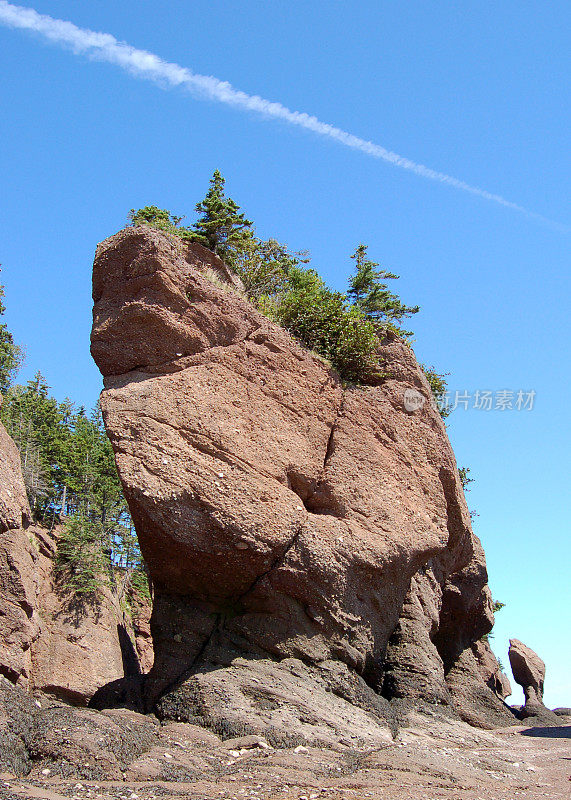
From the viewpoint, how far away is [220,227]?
504 inches

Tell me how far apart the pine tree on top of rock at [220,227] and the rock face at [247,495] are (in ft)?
3.44

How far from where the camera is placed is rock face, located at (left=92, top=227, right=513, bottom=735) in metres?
9.16

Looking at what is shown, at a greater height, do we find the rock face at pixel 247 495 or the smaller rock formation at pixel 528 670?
the rock face at pixel 247 495

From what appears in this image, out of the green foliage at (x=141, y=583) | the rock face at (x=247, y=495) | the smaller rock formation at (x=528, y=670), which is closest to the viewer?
the rock face at (x=247, y=495)

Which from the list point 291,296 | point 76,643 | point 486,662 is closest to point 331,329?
point 291,296

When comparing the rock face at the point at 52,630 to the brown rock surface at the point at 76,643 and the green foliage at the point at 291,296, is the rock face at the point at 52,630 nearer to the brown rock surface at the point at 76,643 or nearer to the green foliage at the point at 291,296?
the brown rock surface at the point at 76,643

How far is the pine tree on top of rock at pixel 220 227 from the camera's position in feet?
41.6

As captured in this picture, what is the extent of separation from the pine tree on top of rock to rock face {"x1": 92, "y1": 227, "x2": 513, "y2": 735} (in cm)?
105

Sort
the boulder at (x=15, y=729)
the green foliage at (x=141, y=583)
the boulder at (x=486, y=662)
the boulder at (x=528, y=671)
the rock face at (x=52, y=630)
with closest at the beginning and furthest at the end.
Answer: the boulder at (x=15, y=729), the rock face at (x=52, y=630), the boulder at (x=486, y=662), the green foliage at (x=141, y=583), the boulder at (x=528, y=671)


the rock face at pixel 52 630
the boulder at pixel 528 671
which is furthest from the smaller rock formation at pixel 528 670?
the rock face at pixel 52 630

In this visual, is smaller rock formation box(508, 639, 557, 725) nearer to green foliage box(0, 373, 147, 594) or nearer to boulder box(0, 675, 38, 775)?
green foliage box(0, 373, 147, 594)

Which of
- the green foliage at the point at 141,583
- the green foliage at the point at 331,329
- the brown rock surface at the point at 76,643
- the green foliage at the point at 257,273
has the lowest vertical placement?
the brown rock surface at the point at 76,643

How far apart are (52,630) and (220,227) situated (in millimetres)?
12790

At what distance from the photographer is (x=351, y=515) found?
10.7m
